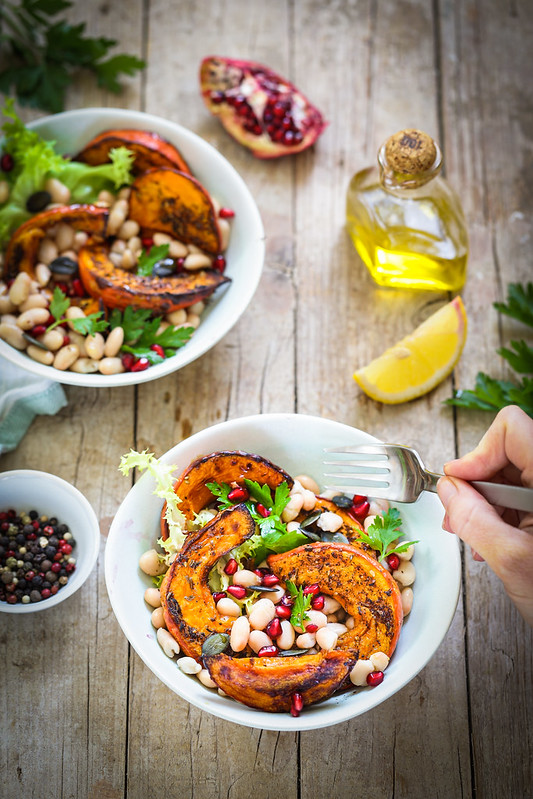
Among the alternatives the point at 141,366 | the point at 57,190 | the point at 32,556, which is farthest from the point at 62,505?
the point at 57,190

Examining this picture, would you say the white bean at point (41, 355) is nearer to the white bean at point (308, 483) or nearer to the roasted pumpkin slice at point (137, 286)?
the roasted pumpkin slice at point (137, 286)

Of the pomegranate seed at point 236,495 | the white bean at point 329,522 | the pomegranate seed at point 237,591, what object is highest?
the pomegranate seed at point 236,495

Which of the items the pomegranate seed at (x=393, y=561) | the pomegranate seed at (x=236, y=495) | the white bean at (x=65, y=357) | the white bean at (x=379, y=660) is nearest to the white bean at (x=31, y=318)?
the white bean at (x=65, y=357)

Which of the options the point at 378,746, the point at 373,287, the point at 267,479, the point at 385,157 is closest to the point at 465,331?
the point at 373,287

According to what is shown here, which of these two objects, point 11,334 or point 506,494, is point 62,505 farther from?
point 506,494

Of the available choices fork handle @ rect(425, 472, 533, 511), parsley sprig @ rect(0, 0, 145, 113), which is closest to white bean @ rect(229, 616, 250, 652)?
fork handle @ rect(425, 472, 533, 511)

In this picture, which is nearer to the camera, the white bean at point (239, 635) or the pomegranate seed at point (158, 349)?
the white bean at point (239, 635)

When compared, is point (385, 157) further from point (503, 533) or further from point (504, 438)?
point (503, 533)
